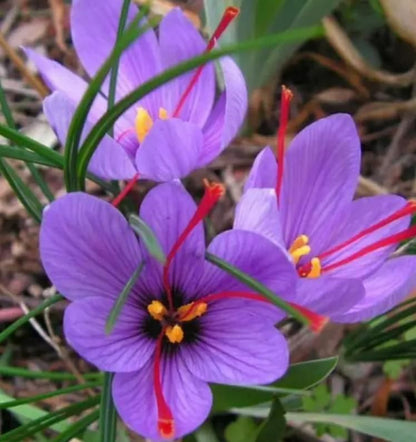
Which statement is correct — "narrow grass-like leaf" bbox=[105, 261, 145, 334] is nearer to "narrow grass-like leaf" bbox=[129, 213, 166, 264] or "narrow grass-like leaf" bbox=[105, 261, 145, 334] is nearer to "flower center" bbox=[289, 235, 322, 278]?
"narrow grass-like leaf" bbox=[129, 213, 166, 264]

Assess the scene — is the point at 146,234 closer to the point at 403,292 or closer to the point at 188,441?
the point at 403,292

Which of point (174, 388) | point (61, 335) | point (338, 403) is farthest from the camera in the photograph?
point (61, 335)

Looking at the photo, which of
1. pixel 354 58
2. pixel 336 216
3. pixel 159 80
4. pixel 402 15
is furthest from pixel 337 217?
pixel 354 58

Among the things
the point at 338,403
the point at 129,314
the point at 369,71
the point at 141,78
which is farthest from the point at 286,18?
the point at 129,314

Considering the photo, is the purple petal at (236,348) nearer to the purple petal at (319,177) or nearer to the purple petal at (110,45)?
the purple petal at (319,177)

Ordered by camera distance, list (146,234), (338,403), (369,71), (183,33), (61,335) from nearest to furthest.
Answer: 1. (146,234)
2. (183,33)
3. (338,403)
4. (61,335)
5. (369,71)

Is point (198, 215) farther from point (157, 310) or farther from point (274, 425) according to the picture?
point (274, 425)
